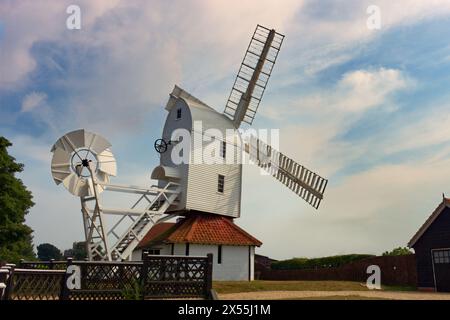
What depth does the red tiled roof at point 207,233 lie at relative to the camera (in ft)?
82.3

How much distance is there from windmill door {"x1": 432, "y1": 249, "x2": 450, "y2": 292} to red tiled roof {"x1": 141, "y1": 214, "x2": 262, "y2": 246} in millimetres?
10527

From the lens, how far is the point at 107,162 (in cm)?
2334

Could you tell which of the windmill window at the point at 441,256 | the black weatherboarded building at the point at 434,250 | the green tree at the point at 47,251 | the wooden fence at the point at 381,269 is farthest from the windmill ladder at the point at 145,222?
the green tree at the point at 47,251

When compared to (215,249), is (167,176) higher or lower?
higher

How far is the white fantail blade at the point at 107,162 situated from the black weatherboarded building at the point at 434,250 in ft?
58.5

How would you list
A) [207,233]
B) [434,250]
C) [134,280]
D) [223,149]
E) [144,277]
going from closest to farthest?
[144,277] < [134,280] < [434,250] < [207,233] < [223,149]

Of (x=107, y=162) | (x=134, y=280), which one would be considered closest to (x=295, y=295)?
(x=134, y=280)

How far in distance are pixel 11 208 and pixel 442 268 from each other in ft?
84.7

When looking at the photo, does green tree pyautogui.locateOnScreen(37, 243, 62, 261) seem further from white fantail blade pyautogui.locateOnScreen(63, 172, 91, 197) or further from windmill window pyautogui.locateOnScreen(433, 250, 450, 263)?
windmill window pyautogui.locateOnScreen(433, 250, 450, 263)

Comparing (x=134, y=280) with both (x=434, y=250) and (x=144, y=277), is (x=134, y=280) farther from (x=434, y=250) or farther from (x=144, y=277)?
(x=434, y=250)
